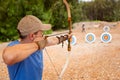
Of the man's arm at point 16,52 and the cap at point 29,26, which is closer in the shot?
the man's arm at point 16,52

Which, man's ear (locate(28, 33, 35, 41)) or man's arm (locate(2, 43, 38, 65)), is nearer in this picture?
man's arm (locate(2, 43, 38, 65))

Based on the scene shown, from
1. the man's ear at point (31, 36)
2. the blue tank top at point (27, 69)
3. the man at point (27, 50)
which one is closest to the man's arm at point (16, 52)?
the man at point (27, 50)

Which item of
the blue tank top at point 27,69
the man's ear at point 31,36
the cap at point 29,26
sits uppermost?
the cap at point 29,26

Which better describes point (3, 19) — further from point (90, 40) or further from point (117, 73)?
point (117, 73)

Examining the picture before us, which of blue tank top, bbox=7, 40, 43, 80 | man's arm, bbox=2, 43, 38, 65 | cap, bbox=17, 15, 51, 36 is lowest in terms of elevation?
blue tank top, bbox=7, 40, 43, 80

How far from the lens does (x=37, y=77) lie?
180 centimetres

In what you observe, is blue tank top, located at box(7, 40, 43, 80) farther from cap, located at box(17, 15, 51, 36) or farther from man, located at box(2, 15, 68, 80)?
cap, located at box(17, 15, 51, 36)

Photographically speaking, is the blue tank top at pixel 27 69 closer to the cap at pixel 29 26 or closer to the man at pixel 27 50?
the man at pixel 27 50

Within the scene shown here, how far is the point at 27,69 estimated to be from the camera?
1.72m

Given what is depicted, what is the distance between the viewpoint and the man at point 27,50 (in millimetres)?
1384

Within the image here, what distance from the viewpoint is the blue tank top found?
5.52 ft

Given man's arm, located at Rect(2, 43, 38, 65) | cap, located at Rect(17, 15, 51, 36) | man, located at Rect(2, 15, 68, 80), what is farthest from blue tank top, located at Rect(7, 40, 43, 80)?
man's arm, located at Rect(2, 43, 38, 65)

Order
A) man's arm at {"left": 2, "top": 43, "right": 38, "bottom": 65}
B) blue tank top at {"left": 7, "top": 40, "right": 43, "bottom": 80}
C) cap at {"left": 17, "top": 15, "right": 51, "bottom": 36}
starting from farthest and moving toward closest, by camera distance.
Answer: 1. blue tank top at {"left": 7, "top": 40, "right": 43, "bottom": 80}
2. cap at {"left": 17, "top": 15, "right": 51, "bottom": 36}
3. man's arm at {"left": 2, "top": 43, "right": 38, "bottom": 65}

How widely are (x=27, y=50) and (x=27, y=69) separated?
1.13 feet
